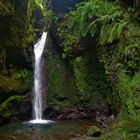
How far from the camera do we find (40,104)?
538 inches

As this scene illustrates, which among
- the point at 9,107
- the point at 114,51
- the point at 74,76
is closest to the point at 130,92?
the point at 114,51

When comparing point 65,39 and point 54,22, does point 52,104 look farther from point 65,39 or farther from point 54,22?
point 54,22

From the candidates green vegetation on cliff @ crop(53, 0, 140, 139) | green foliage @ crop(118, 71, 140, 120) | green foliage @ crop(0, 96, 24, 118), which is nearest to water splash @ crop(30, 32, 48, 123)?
green foliage @ crop(0, 96, 24, 118)

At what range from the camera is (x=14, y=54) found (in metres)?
13.7

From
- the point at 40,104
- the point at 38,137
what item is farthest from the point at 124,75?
the point at 40,104

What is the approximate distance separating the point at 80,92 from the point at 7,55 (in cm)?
348

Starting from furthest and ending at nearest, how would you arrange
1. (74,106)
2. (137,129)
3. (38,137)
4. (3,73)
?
(74,106) < (3,73) < (38,137) < (137,129)

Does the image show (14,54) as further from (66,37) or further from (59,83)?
(66,37)

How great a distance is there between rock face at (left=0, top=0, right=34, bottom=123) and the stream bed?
1.39 meters

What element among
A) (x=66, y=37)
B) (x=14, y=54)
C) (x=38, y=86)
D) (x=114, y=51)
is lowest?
(x=38, y=86)

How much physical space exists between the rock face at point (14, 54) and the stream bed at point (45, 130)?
1.39 m

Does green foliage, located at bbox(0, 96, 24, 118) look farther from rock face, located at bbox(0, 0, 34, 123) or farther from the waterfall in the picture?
the waterfall

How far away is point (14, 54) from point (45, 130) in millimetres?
4739

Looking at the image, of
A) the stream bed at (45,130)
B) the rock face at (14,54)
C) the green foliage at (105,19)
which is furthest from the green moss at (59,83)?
the green foliage at (105,19)
